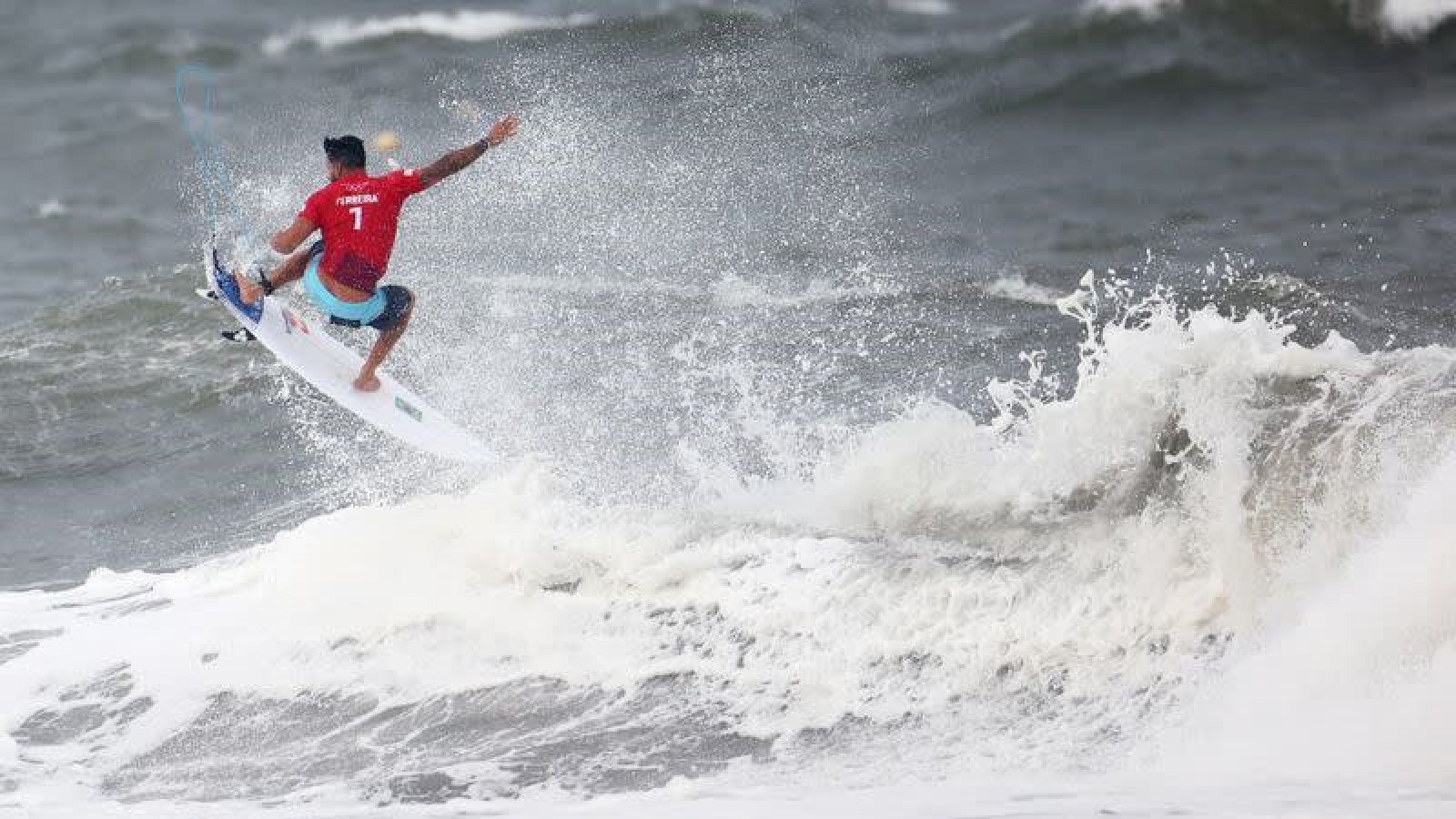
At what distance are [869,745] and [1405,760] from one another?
2.40 m

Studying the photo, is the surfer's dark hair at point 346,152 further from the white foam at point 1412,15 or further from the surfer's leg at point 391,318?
the white foam at point 1412,15

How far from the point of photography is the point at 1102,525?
33.0 feet

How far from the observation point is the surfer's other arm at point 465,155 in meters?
Answer: 10.4

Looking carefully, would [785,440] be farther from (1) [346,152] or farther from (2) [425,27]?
(2) [425,27]

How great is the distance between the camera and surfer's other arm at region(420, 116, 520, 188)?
10375mm

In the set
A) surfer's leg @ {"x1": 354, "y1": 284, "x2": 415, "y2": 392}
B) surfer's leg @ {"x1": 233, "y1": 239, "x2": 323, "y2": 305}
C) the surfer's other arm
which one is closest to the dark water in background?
surfer's leg @ {"x1": 354, "y1": 284, "x2": 415, "y2": 392}

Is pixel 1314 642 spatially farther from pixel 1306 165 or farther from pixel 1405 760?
pixel 1306 165

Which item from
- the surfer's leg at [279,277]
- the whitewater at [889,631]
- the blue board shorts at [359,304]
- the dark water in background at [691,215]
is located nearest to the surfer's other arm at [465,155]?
the blue board shorts at [359,304]

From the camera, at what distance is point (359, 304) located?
11.2 metres

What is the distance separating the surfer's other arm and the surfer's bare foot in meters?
1.34

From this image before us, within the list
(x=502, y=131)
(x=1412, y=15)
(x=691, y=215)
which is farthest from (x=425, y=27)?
(x=502, y=131)

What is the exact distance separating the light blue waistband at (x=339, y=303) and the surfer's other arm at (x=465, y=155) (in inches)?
34.4

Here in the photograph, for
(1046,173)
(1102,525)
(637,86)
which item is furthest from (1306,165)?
(1102,525)

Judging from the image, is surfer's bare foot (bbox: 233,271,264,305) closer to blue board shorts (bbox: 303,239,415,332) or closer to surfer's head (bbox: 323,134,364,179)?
blue board shorts (bbox: 303,239,415,332)
